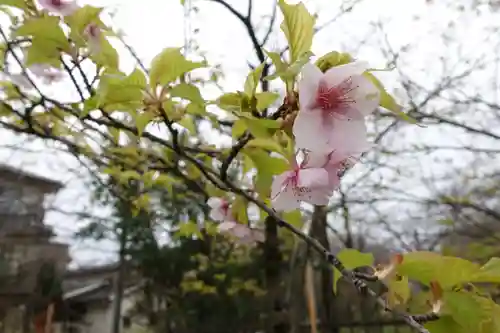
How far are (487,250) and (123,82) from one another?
1.36m

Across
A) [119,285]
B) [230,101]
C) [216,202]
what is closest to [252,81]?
[230,101]

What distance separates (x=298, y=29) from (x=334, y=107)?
50 millimetres

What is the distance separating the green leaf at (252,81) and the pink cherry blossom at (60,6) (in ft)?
0.61

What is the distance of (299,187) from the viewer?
0.32m

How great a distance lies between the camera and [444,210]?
1601mm

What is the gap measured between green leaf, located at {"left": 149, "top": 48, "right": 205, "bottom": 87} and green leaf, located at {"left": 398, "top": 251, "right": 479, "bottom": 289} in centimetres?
A: 17

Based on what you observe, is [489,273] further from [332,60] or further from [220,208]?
[220,208]

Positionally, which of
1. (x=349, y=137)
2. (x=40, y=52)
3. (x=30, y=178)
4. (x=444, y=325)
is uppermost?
(x=30, y=178)

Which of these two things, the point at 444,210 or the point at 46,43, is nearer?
the point at 46,43

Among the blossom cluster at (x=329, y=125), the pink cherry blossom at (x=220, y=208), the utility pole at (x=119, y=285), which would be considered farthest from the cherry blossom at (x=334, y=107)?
the utility pole at (x=119, y=285)

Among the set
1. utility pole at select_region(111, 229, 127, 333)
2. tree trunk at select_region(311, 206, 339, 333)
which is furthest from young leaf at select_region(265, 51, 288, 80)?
utility pole at select_region(111, 229, 127, 333)

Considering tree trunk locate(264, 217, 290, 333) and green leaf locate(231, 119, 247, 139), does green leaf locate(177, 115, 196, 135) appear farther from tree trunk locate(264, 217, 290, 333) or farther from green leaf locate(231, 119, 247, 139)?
tree trunk locate(264, 217, 290, 333)

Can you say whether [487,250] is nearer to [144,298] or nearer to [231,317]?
[231,317]

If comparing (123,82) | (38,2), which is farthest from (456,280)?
(38,2)
